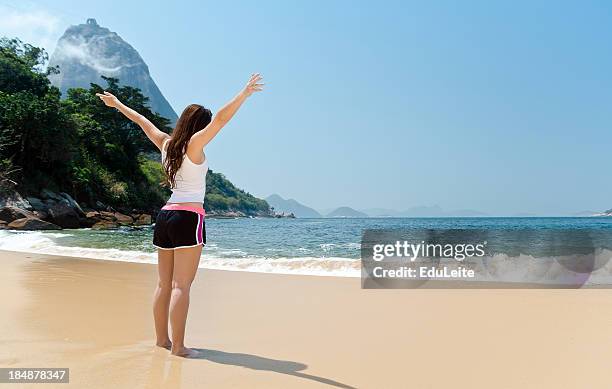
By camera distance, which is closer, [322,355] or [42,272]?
[322,355]

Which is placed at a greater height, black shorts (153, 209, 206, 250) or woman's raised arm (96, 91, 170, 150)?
woman's raised arm (96, 91, 170, 150)

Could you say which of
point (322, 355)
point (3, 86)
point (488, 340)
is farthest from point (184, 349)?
point (3, 86)

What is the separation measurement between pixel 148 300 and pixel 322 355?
253 cm

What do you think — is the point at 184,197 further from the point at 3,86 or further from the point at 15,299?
the point at 3,86

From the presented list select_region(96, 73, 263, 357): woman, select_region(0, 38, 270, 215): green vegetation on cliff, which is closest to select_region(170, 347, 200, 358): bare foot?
select_region(96, 73, 263, 357): woman

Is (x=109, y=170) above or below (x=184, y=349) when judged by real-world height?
above

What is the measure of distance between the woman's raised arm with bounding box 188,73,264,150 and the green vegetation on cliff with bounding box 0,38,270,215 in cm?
2713

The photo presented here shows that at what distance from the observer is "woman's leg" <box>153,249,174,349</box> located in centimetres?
297

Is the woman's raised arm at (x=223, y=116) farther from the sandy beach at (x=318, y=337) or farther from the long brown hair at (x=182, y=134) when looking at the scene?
the sandy beach at (x=318, y=337)

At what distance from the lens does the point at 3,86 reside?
1401 inches

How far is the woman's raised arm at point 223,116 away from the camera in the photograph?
8.62 feet

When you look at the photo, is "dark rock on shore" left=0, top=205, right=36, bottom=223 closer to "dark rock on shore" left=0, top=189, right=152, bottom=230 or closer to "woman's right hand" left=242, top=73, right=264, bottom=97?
"dark rock on shore" left=0, top=189, right=152, bottom=230

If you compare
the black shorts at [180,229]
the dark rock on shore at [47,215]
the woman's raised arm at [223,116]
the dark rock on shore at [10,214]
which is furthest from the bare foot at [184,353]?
the dark rock on shore at [10,214]

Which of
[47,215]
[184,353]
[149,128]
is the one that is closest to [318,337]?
[184,353]
